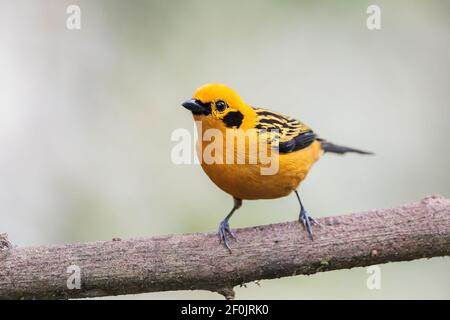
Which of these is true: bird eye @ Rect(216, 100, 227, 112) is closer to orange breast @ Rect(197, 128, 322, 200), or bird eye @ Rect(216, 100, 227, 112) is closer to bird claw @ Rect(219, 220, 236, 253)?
orange breast @ Rect(197, 128, 322, 200)

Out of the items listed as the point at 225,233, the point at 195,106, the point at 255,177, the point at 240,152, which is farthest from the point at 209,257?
the point at 195,106

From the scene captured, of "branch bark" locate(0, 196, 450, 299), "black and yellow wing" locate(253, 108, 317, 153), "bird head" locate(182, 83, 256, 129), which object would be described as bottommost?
"branch bark" locate(0, 196, 450, 299)

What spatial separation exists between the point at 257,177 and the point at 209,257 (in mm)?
776

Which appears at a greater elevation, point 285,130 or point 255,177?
point 285,130

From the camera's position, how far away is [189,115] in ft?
23.5

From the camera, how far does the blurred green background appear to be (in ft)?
21.9

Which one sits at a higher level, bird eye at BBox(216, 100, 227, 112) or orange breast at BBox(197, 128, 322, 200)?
bird eye at BBox(216, 100, 227, 112)

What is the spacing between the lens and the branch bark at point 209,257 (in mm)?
4699

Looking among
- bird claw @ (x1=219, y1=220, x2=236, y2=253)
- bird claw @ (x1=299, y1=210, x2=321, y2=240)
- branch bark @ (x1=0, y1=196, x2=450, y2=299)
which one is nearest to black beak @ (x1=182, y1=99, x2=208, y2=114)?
bird claw @ (x1=219, y1=220, x2=236, y2=253)

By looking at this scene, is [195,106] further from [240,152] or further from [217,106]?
[240,152]

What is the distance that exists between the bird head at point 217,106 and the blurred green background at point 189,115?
137 cm

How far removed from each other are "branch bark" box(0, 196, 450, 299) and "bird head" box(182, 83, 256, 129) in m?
1.00

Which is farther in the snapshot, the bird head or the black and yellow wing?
the black and yellow wing

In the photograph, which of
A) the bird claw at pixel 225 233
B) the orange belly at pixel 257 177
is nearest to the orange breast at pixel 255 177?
the orange belly at pixel 257 177
